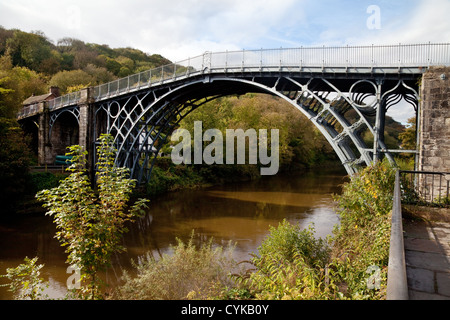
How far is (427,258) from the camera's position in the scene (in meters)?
4.05

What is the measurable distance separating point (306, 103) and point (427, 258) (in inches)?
434

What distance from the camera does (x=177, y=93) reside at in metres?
19.3

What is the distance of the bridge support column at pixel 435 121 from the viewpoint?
9211 millimetres

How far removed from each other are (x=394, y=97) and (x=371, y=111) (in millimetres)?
1066

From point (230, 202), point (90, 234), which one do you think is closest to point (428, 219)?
point (90, 234)

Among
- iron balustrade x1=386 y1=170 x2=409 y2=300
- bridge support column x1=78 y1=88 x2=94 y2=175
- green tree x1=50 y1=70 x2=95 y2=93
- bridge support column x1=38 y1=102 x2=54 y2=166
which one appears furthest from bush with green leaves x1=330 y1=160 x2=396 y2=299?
green tree x1=50 y1=70 x2=95 y2=93

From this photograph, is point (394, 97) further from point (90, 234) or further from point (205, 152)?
point (205, 152)

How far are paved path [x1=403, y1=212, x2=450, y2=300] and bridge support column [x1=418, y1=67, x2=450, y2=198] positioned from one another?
4311mm

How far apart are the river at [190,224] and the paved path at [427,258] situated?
573cm

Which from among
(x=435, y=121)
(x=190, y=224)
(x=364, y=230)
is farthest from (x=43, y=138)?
(x=435, y=121)

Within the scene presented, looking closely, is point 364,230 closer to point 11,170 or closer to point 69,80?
point 11,170

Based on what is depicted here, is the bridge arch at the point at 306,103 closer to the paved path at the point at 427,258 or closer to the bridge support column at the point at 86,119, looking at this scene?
the bridge support column at the point at 86,119

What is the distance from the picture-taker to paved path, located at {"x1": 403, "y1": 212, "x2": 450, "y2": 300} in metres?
3.22

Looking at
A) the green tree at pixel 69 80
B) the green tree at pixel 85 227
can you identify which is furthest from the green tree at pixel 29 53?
the green tree at pixel 85 227
